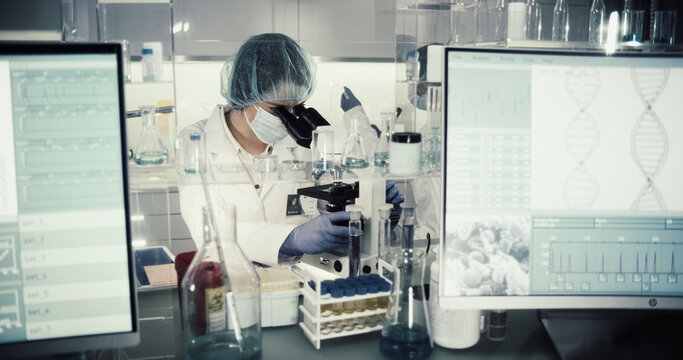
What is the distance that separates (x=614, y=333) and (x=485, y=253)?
369mm

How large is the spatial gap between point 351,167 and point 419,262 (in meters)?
0.41

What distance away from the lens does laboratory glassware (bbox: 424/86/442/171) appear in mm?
1468

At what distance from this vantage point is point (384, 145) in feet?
4.97

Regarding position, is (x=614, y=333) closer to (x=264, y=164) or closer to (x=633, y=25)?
(x=264, y=164)

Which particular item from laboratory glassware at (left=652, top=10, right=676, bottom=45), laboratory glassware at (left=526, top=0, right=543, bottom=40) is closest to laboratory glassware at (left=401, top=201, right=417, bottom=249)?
laboratory glassware at (left=526, top=0, right=543, bottom=40)

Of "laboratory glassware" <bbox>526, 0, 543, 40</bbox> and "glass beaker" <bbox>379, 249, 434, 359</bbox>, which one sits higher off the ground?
"laboratory glassware" <bbox>526, 0, 543, 40</bbox>

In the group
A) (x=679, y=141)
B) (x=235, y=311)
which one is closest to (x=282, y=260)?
(x=235, y=311)

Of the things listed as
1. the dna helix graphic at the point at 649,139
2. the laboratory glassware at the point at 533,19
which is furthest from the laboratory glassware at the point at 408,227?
the laboratory glassware at the point at 533,19

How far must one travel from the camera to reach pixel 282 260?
2.28 meters

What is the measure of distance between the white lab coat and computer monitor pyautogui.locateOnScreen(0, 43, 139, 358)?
78cm

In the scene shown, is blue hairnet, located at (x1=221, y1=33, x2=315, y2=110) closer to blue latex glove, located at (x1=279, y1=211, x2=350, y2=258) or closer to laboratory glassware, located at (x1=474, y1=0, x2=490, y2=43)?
blue latex glove, located at (x1=279, y1=211, x2=350, y2=258)

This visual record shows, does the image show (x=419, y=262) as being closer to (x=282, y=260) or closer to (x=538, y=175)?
(x=538, y=175)

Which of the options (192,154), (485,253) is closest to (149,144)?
(192,154)

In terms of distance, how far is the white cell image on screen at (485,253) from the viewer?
110cm
